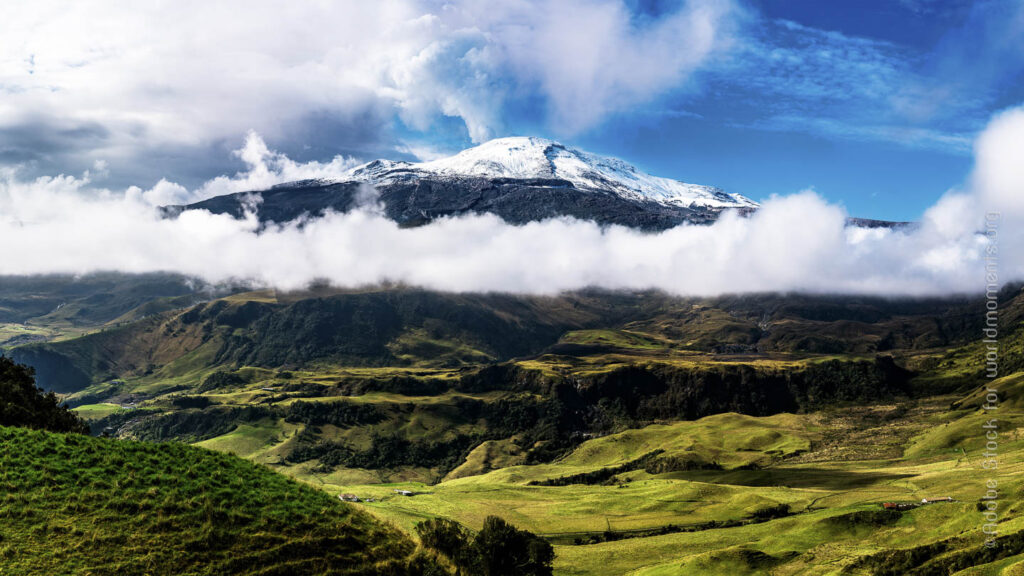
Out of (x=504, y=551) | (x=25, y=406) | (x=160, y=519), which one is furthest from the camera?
(x=25, y=406)

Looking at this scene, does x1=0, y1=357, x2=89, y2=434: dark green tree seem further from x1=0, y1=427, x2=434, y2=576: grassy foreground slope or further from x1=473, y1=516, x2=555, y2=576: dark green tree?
x1=473, y1=516, x2=555, y2=576: dark green tree

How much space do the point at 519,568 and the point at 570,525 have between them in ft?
349

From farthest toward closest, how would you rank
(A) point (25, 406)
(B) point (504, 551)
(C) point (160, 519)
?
1. (A) point (25, 406)
2. (B) point (504, 551)
3. (C) point (160, 519)

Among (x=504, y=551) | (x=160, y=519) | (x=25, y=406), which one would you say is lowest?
(x=504, y=551)

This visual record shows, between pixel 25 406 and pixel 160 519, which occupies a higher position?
pixel 25 406

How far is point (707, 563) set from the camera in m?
103

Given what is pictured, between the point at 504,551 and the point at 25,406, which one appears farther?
the point at 25,406

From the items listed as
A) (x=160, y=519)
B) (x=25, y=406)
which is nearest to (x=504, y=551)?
(x=160, y=519)

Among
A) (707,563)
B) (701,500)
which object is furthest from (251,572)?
(701,500)

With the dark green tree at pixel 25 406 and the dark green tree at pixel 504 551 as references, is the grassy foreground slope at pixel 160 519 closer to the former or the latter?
the dark green tree at pixel 25 406

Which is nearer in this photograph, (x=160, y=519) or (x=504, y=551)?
(x=160, y=519)

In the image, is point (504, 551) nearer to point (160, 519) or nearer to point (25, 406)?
point (160, 519)

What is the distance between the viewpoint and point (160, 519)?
40.2 meters

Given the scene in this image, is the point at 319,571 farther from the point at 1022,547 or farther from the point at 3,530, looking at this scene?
the point at 1022,547
